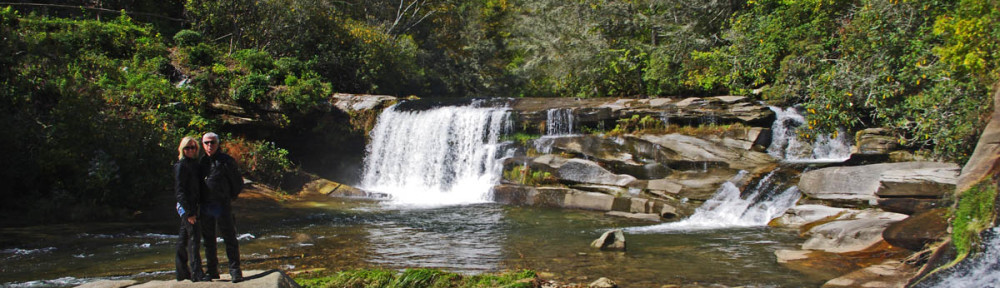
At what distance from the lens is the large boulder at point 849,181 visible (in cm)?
1117

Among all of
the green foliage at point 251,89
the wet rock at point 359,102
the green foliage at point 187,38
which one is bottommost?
the wet rock at point 359,102

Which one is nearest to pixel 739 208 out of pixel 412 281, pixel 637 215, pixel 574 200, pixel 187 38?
pixel 637 215

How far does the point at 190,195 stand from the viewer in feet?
18.7

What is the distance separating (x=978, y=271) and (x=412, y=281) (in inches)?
207

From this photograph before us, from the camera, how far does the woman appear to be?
563cm

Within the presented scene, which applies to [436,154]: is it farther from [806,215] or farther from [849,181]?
[849,181]

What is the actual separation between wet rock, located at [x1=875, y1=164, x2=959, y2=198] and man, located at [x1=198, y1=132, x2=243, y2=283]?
9.73 m

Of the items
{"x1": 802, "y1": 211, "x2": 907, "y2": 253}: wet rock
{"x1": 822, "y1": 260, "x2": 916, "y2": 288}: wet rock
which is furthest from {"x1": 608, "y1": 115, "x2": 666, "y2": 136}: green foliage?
{"x1": 822, "y1": 260, "x2": 916, "y2": 288}: wet rock

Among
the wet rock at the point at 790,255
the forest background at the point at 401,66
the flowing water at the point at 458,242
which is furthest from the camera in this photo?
the forest background at the point at 401,66

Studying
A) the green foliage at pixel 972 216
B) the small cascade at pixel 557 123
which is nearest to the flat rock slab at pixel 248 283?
the green foliage at pixel 972 216

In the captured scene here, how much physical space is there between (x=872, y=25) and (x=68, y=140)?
16.8 metres

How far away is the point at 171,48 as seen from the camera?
22891 millimetres

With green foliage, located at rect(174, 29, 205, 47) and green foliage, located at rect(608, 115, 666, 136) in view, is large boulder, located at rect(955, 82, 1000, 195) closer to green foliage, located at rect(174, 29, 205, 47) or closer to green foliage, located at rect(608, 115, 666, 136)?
green foliage, located at rect(608, 115, 666, 136)

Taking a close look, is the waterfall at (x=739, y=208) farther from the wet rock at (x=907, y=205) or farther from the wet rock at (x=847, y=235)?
the wet rock at (x=847, y=235)
